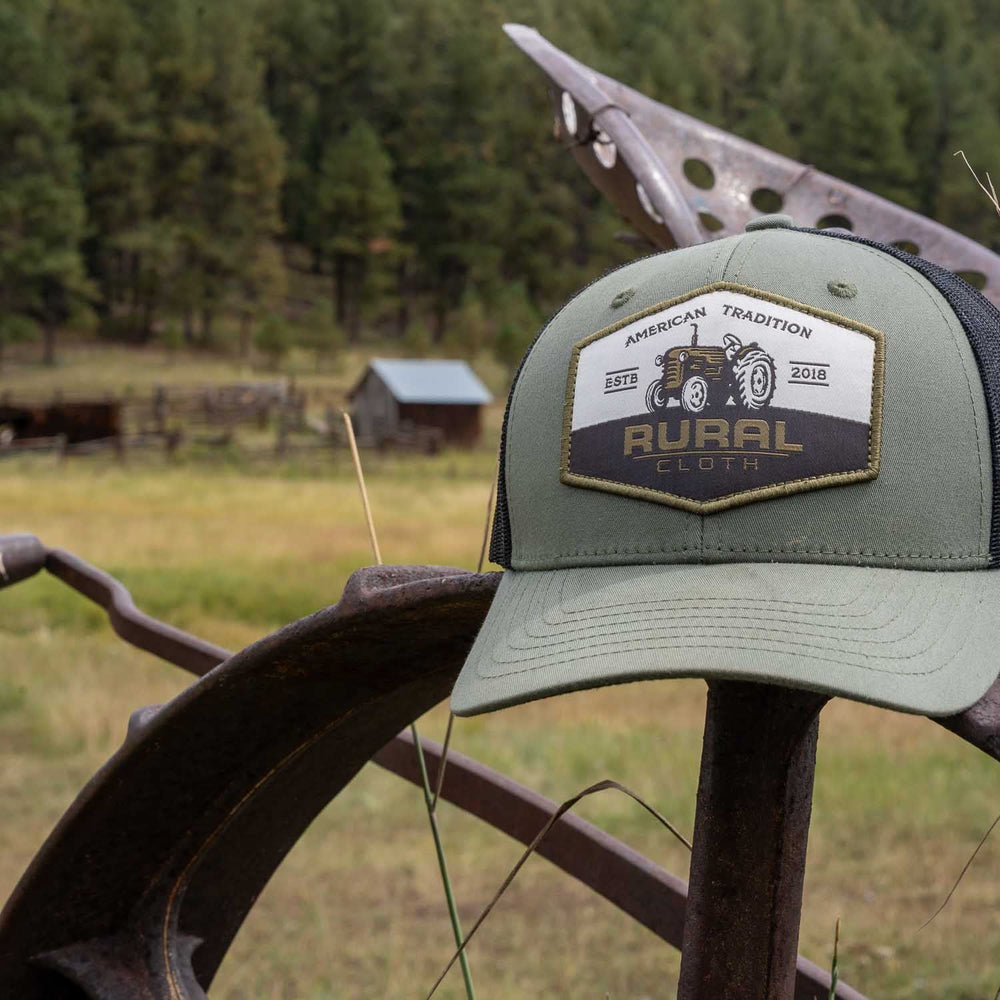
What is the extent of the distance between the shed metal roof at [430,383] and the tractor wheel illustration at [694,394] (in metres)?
32.0

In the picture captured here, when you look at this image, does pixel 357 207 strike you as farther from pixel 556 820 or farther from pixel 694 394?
pixel 694 394

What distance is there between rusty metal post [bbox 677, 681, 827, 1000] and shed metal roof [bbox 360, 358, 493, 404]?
31.9 m

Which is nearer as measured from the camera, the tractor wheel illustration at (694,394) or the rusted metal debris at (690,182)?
the tractor wheel illustration at (694,394)

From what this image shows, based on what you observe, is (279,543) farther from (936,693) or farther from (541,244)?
(541,244)

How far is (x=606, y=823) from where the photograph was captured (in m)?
5.61

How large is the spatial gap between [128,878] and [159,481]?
872 inches

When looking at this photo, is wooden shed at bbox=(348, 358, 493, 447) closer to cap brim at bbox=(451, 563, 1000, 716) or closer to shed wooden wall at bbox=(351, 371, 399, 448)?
shed wooden wall at bbox=(351, 371, 399, 448)

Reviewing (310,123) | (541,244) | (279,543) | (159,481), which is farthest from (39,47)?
(279,543)

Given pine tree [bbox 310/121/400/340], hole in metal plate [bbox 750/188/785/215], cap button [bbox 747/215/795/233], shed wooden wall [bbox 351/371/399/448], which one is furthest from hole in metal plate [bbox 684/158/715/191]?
pine tree [bbox 310/121/400/340]

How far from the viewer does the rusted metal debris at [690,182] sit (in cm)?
258

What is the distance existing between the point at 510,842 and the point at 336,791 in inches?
142

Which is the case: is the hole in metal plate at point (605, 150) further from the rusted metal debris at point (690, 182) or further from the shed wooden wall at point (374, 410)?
the shed wooden wall at point (374, 410)

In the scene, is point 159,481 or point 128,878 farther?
point 159,481

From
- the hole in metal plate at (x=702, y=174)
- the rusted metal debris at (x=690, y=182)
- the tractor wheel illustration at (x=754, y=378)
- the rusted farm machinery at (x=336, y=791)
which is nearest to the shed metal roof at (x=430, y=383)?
the hole in metal plate at (x=702, y=174)
